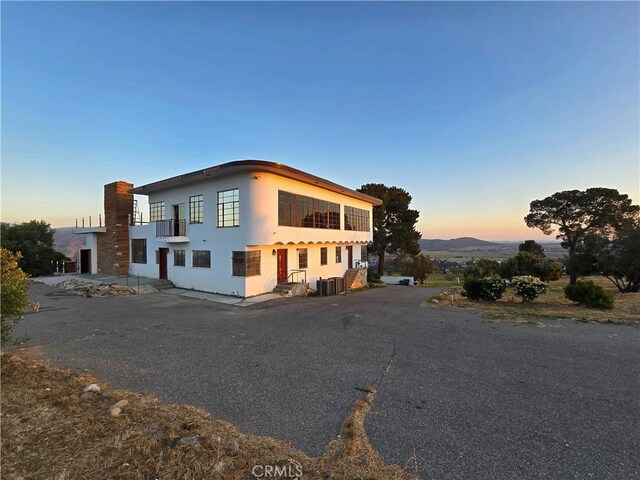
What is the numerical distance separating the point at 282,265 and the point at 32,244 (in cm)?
A: 2037

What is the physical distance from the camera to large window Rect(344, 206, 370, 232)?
22.5 metres

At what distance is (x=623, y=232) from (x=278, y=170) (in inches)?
897

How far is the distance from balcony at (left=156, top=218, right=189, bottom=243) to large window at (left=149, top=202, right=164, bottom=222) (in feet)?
3.91

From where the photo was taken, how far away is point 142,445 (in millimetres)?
3049

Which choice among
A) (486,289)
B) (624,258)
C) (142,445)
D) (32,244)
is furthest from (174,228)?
(624,258)

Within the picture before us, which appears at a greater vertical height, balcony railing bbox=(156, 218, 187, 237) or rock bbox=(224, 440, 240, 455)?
balcony railing bbox=(156, 218, 187, 237)

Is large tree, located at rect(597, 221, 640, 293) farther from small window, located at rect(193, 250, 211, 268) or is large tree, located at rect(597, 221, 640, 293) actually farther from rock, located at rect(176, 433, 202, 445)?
rock, located at rect(176, 433, 202, 445)

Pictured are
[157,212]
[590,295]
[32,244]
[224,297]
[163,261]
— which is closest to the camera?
[590,295]

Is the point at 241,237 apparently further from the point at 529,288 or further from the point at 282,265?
the point at 529,288

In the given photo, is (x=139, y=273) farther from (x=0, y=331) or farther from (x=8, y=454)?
(x=8, y=454)

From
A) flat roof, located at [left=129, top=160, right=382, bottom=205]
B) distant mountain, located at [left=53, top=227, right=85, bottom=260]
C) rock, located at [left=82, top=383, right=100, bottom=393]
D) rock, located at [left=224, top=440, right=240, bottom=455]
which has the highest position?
flat roof, located at [left=129, top=160, right=382, bottom=205]

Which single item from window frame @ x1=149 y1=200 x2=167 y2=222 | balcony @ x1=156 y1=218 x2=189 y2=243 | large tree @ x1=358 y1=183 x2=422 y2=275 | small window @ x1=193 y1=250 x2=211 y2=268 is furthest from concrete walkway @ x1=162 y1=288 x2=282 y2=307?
large tree @ x1=358 y1=183 x2=422 y2=275

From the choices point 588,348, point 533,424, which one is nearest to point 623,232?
point 588,348

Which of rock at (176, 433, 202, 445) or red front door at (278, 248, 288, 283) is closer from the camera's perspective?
rock at (176, 433, 202, 445)
